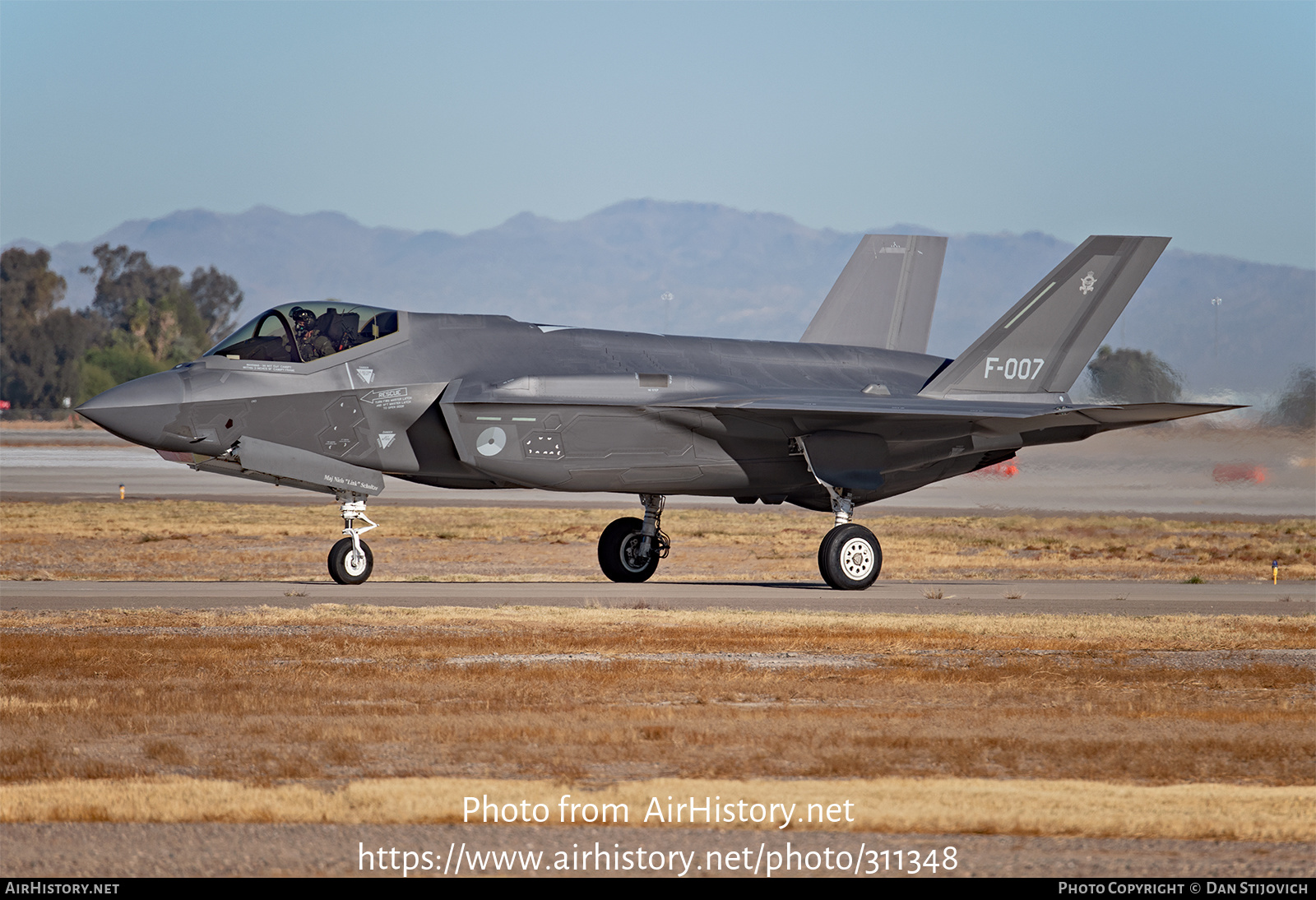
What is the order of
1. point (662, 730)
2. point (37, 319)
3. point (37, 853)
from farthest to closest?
point (37, 319)
point (662, 730)
point (37, 853)

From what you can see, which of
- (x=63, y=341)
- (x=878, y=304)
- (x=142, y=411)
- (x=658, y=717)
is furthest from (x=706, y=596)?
(x=63, y=341)

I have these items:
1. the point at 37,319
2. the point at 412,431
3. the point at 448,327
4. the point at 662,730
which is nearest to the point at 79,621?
the point at 412,431

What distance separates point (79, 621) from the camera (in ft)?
48.6

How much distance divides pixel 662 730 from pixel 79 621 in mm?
8244

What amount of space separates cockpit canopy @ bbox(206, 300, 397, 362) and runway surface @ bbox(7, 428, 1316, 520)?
64.9 feet

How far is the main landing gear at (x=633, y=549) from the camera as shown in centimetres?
2183

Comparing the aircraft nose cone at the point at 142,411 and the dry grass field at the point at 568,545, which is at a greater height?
the aircraft nose cone at the point at 142,411

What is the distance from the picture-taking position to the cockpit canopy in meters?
18.6

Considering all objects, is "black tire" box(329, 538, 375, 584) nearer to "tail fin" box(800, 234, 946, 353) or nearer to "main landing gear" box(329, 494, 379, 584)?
"main landing gear" box(329, 494, 379, 584)

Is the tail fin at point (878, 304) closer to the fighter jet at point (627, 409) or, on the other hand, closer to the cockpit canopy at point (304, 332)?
the fighter jet at point (627, 409)

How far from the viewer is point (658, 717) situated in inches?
377

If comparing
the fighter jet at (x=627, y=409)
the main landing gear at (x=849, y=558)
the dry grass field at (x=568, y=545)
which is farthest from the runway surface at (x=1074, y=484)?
the main landing gear at (x=849, y=558)
